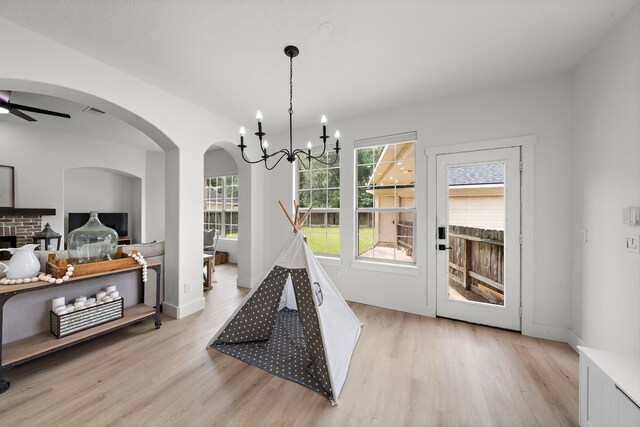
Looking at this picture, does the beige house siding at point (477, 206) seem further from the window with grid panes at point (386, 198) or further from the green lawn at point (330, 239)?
the green lawn at point (330, 239)

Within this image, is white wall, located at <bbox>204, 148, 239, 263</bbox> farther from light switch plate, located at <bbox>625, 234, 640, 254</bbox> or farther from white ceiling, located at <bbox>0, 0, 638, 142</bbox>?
light switch plate, located at <bbox>625, 234, 640, 254</bbox>

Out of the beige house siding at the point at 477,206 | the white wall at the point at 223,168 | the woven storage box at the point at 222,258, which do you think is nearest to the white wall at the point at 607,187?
the beige house siding at the point at 477,206

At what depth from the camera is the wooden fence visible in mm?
2725

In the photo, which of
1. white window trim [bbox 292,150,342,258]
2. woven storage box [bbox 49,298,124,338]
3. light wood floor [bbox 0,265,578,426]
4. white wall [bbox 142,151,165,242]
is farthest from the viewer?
white wall [bbox 142,151,165,242]

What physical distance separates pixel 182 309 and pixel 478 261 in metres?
3.52

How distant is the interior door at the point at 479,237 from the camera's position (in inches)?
104

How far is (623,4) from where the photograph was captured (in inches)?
63.9

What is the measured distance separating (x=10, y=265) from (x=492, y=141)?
4.47 meters

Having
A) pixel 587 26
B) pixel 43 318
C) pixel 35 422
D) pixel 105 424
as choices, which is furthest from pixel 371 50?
pixel 43 318

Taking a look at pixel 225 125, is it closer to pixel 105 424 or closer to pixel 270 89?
pixel 270 89

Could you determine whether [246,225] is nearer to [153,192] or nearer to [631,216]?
[153,192]

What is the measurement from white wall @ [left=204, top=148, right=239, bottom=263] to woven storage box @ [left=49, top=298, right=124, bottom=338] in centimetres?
361

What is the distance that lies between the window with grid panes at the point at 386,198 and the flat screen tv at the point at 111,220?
5.82 metres

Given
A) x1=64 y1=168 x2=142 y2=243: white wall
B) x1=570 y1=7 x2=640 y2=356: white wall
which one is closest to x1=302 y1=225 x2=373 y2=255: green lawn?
x1=570 y1=7 x2=640 y2=356: white wall
